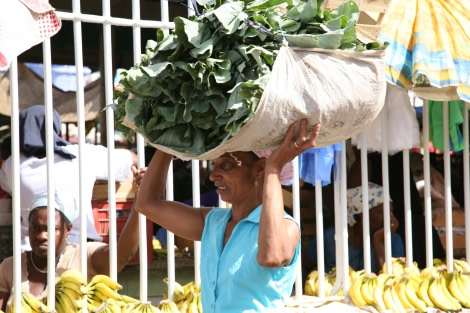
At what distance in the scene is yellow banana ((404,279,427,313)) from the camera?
5.21 metres

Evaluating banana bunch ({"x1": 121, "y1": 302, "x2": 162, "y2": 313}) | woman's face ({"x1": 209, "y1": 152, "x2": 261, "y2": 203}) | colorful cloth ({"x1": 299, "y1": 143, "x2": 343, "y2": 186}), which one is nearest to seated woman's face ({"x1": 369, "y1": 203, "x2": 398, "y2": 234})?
colorful cloth ({"x1": 299, "y1": 143, "x2": 343, "y2": 186})

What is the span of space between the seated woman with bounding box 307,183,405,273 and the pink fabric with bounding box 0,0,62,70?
2.60 meters

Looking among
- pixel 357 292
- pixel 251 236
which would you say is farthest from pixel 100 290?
pixel 251 236

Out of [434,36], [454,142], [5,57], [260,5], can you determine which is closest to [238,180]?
[260,5]

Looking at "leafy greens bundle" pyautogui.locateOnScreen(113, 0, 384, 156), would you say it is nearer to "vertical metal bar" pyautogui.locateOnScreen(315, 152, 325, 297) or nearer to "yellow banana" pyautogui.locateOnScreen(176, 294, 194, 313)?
"yellow banana" pyautogui.locateOnScreen(176, 294, 194, 313)

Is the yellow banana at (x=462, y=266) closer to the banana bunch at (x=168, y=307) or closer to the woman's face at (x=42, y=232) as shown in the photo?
the banana bunch at (x=168, y=307)

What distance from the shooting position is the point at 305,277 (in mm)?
6062

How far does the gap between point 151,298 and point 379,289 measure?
1.42 metres

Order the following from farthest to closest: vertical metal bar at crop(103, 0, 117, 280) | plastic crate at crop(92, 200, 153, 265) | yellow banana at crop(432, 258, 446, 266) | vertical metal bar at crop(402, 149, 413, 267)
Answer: yellow banana at crop(432, 258, 446, 266) < vertical metal bar at crop(402, 149, 413, 267) < plastic crate at crop(92, 200, 153, 265) < vertical metal bar at crop(103, 0, 117, 280)

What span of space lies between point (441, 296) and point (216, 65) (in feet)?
10.3

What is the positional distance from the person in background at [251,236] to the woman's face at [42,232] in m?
1.50

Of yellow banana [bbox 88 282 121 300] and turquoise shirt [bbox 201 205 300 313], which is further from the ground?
turquoise shirt [bbox 201 205 300 313]

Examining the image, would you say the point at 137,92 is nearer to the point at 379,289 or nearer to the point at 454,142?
the point at 379,289

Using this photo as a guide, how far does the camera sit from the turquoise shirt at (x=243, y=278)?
2732 millimetres
